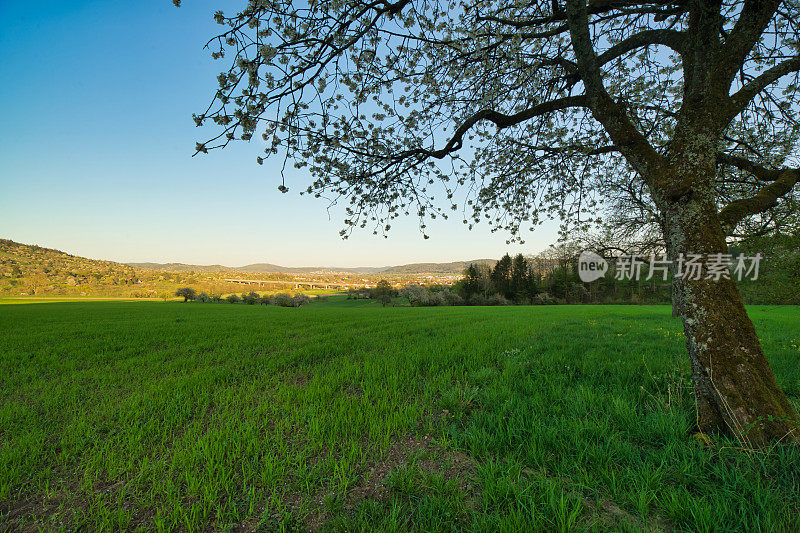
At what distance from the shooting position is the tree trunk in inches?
100

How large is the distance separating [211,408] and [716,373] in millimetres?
6103

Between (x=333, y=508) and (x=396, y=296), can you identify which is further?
(x=396, y=296)

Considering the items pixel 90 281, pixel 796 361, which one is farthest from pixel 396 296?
pixel 90 281

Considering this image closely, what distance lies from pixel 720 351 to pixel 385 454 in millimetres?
3611

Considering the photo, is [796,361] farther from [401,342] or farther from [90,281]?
[90,281]

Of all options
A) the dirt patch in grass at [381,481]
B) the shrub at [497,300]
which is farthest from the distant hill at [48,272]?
the dirt patch in grass at [381,481]

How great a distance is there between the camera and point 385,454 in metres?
2.64

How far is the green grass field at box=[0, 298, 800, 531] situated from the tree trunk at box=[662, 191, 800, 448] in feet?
0.76

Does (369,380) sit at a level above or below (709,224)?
below

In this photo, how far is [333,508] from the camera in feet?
6.63

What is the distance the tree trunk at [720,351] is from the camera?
254 centimetres

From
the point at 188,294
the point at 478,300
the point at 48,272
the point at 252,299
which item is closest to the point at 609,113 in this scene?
the point at 478,300

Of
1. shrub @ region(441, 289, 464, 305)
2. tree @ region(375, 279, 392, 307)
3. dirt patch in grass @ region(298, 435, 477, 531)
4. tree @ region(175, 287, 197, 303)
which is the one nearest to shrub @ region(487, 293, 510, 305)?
shrub @ region(441, 289, 464, 305)

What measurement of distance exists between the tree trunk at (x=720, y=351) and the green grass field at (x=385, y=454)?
0.76 ft
